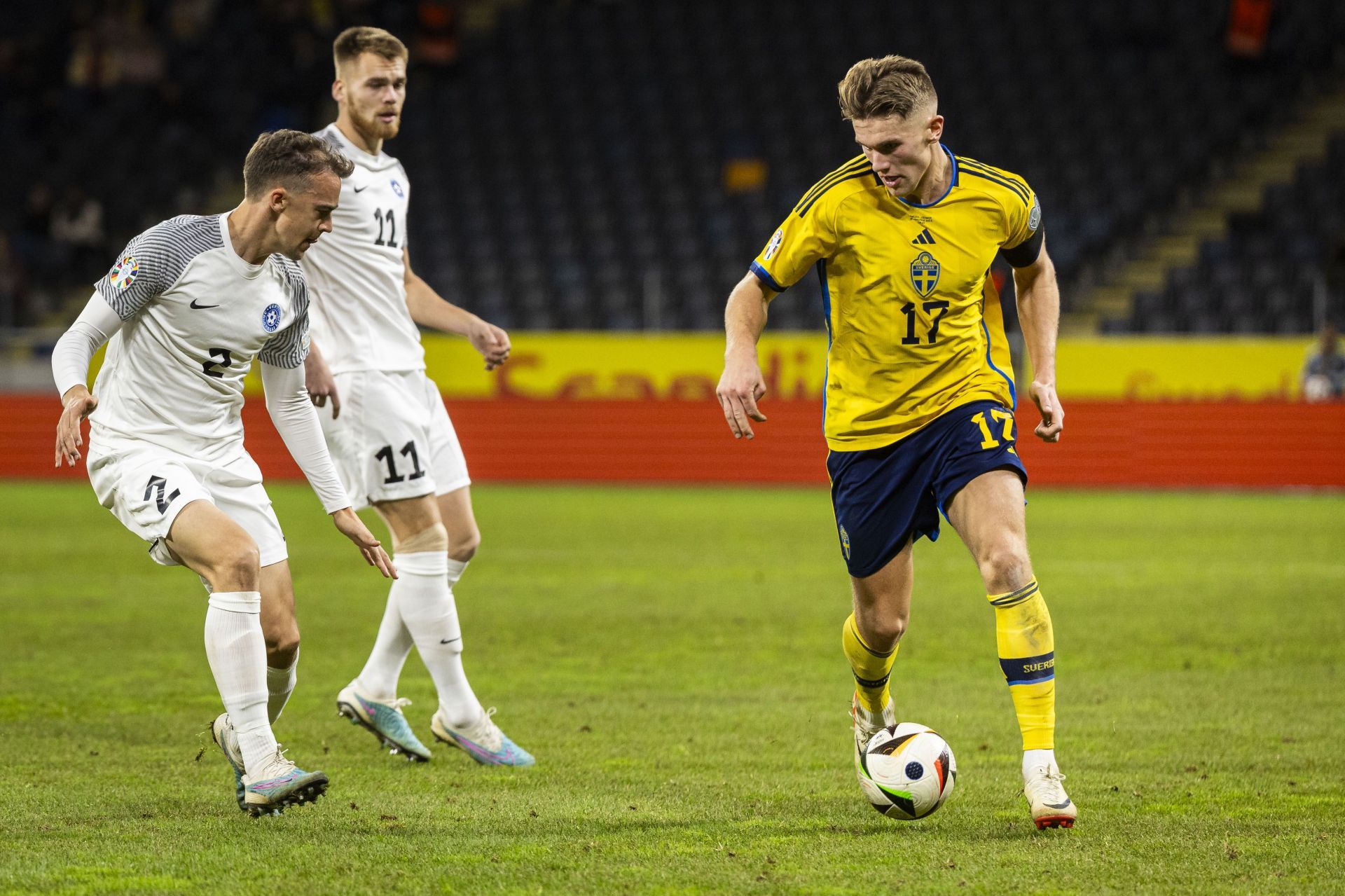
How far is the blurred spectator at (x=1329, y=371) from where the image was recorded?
18266 millimetres

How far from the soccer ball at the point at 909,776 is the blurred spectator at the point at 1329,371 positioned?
49.1 ft

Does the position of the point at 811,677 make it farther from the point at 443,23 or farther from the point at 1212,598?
the point at 443,23

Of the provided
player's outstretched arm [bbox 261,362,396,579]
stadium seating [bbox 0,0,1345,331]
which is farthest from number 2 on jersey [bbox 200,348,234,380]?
stadium seating [bbox 0,0,1345,331]

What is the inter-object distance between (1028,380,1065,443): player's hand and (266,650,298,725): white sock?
2458 millimetres

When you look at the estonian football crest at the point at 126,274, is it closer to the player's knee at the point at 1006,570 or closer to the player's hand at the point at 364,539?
the player's hand at the point at 364,539

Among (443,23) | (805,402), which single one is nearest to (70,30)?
(443,23)

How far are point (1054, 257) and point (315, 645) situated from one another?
1602cm

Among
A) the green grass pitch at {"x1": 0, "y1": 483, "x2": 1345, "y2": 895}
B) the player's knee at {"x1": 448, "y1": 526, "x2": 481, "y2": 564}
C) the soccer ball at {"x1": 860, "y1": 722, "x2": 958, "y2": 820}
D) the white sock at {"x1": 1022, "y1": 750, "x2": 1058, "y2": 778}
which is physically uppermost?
the player's knee at {"x1": 448, "y1": 526, "x2": 481, "y2": 564}

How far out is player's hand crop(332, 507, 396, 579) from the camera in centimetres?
482

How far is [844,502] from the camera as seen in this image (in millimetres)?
5082

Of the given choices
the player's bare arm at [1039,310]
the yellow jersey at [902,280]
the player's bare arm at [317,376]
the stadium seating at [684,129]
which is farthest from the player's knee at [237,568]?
the stadium seating at [684,129]

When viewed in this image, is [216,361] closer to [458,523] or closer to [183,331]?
[183,331]

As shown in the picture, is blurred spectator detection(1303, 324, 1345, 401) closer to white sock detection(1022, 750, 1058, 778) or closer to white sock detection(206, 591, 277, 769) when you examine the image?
white sock detection(1022, 750, 1058, 778)

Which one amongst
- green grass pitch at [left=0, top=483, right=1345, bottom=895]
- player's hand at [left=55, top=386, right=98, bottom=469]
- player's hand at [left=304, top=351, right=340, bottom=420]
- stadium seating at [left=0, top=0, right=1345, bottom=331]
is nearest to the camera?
green grass pitch at [left=0, top=483, right=1345, bottom=895]
